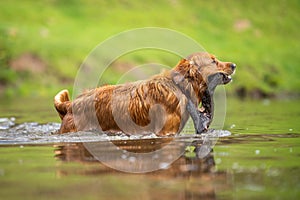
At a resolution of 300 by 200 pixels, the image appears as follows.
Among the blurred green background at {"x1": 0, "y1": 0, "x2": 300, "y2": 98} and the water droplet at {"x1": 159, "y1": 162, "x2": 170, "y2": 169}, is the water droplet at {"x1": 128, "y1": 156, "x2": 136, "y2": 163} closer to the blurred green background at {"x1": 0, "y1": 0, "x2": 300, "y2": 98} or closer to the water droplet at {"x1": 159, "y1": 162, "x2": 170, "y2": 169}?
the water droplet at {"x1": 159, "y1": 162, "x2": 170, "y2": 169}

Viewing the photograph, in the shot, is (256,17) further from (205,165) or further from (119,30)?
(205,165)

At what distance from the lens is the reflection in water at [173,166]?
8359 millimetres

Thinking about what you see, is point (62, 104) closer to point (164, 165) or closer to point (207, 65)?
point (207, 65)

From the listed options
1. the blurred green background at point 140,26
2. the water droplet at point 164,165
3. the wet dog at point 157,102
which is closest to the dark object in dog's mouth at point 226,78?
the wet dog at point 157,102

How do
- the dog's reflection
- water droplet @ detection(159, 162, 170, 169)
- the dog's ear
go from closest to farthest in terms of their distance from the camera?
1. the dog's reflection
2. water droplet @ detection(159, 162, 170, 169)
3. the dog's ear

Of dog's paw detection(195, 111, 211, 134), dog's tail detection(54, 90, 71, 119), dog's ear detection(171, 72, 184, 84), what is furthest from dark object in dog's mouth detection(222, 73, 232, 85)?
dog's tail detection(54, 90, 71, 119)

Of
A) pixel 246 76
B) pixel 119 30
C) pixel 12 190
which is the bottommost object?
pixel 12 190

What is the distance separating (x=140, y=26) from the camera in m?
73.9

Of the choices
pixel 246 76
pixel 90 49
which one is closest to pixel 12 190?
pixel 246 76

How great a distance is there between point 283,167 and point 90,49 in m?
50.4

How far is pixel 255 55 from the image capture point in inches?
2522

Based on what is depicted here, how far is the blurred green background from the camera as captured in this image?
5253 centimetres

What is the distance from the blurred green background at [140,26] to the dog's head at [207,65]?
35.4 m

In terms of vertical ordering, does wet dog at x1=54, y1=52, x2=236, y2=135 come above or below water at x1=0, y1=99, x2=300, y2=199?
above
